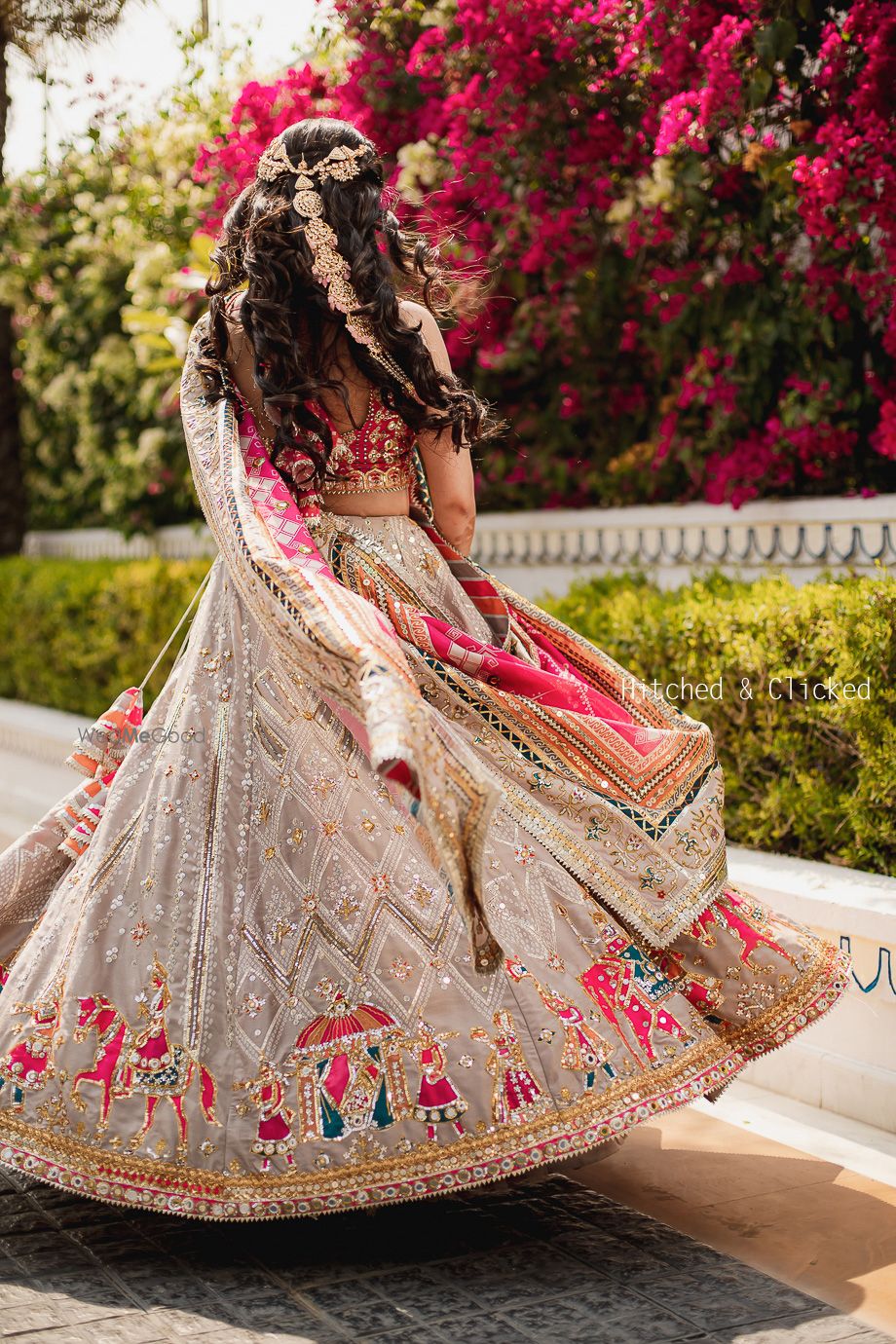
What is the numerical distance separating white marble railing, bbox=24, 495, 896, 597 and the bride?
1.68m

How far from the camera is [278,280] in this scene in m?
2.98

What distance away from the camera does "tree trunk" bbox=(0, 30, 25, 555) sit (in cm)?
1142

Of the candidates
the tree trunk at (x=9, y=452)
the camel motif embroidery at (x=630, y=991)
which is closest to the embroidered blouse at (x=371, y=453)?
the camel motif embroidery at (x=630, y=991)

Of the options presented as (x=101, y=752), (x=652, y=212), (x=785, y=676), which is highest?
(x=652, y=212)

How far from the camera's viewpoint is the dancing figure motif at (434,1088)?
2.71 metres

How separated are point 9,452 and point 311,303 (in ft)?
30.1

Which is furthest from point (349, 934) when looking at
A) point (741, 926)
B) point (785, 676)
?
point (785, 676)

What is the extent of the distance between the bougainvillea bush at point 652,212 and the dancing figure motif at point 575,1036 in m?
2.68

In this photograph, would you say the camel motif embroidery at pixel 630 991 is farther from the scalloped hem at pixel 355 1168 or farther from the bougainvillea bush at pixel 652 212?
the bougainvillea bush at pixel 652 212

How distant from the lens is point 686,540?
573cm

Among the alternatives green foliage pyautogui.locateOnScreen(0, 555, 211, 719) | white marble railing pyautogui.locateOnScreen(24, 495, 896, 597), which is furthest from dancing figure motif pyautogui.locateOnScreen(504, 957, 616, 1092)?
green foliage pyautogui.locateOnScreen(0, 555, 211, 719)

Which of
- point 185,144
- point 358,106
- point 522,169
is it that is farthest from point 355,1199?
point 185,144

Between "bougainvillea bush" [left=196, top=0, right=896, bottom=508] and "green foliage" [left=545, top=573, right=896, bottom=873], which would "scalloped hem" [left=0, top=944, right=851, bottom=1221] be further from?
"bougainvillea bush" [left=196, top=0, right=896, bottom=508]

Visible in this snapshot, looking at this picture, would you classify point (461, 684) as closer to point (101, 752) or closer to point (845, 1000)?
point (101, 752)
